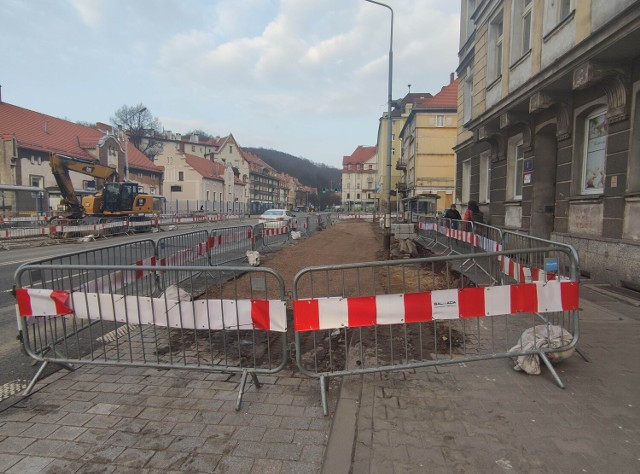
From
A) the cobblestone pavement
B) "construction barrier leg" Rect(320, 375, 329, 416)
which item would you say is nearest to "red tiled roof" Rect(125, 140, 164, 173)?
"construction barrier leg" Rect(320, 375, 329, 416)

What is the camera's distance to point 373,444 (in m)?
2.79

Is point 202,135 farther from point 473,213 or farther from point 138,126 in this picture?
point 473,213

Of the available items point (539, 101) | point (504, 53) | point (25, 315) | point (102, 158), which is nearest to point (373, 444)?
point (25, 315)

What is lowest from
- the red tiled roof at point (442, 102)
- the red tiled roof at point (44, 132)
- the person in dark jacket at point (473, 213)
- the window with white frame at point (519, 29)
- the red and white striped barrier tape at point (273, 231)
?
the red and white striped barrier tape at point (273, 231)

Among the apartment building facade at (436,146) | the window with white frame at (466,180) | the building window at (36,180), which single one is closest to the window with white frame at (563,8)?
the window with white frame at (466,180)

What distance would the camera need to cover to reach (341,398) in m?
3.44

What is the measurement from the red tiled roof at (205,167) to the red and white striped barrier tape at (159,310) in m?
67.2

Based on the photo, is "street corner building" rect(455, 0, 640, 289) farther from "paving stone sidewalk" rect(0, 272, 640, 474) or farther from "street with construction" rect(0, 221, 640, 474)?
"paving stone sidewalk" rect(0, 272, 640, 474)

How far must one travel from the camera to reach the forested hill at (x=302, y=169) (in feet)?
502

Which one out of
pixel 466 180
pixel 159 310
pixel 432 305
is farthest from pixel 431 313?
pixel 466 180

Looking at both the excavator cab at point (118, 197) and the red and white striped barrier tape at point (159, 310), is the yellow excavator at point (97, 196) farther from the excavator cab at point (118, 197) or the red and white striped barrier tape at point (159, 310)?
the red and white striped barrier tape at point (159, 310)

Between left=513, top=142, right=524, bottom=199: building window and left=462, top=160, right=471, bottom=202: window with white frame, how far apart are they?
4.47 m

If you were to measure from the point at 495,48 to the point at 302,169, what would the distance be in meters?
154

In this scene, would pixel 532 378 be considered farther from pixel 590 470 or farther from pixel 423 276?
pixel 423 276
